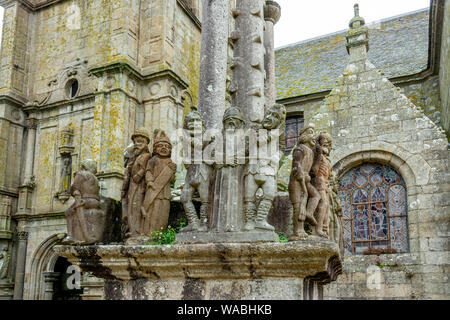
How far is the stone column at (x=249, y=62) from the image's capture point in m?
5.21

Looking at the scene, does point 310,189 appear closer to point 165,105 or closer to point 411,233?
point 411,233

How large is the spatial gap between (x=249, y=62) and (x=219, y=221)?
2.05m

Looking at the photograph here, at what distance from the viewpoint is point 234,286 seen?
407 cm

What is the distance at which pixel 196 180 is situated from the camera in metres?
4.38

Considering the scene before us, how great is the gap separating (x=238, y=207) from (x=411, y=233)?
6585 mm

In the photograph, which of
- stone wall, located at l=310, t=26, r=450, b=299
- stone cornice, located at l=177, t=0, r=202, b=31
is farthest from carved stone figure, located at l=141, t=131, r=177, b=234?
stone cornice, located at l=177, t=0, r=202, b=31

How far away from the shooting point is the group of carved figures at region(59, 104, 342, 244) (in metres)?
4.20

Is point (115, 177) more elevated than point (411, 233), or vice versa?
point (115, 177)

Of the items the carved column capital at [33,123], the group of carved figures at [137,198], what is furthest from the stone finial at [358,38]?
the carved column capital at [33,123]

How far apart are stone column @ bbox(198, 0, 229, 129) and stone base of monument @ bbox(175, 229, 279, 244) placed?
4.78 ft

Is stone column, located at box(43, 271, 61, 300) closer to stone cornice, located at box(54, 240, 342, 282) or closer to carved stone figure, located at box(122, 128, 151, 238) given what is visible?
stone cornice, located at box(54, 240, 342, 282)

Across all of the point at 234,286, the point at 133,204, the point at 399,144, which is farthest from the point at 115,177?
the point at 234,286

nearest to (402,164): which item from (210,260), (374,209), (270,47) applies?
(374,209)

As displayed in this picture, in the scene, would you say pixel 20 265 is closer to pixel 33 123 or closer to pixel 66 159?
pixel 66 159
